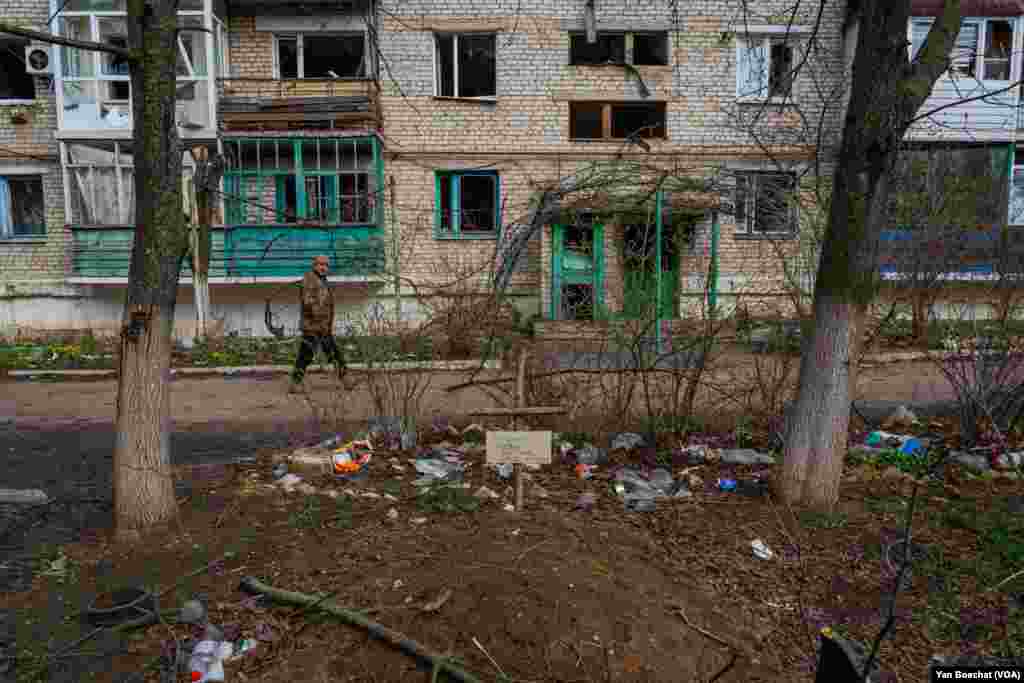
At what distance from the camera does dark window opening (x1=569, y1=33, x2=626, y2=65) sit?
50.1ft

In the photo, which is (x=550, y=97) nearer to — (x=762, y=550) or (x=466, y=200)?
(x=466, y=200)

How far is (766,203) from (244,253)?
11403 mm

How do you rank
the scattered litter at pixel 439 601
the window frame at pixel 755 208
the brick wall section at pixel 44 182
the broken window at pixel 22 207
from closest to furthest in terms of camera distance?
the scattered litter at pixel 439 601
the window frame at pixel 755 208
the brick wall section at pixel 44 182
the broken window at pixel 22 207

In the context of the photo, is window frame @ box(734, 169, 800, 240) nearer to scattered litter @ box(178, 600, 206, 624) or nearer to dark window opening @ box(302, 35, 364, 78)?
scattered litter @ box(178, 600, 206, 624)

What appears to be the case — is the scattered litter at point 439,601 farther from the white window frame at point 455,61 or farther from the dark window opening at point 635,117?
the dark window opening at point 635,117

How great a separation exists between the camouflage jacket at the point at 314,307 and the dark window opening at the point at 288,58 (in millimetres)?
9077

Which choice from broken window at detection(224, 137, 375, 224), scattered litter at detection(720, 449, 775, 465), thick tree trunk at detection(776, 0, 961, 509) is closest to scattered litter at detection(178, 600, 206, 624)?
thick tree trunk at detection(776, 0, 961, 509)

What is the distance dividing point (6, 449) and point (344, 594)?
5196 millimetres

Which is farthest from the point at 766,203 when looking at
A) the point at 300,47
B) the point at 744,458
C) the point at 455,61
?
the point at 300,47

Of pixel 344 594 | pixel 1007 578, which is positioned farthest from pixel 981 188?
pixel 344 594

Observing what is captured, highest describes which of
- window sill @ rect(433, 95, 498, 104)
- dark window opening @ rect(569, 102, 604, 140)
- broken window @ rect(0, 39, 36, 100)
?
broken window @ rect(0, 39, 36, 100)

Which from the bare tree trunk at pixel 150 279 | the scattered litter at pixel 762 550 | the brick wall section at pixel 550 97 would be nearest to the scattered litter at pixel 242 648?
the bare tree trunk at pixel 150 279

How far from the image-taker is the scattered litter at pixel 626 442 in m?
5.37

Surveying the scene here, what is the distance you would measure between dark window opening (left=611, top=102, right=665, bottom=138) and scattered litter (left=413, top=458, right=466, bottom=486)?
1222 centimetres
